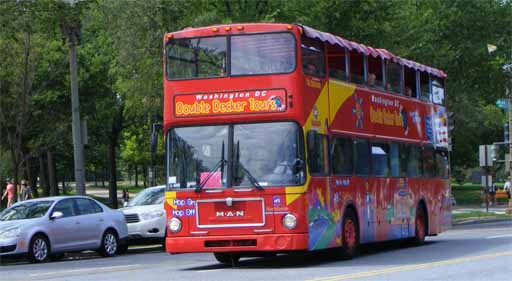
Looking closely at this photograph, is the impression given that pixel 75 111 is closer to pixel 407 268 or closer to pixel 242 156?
pixel 242 156

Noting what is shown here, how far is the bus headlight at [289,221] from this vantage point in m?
16.8

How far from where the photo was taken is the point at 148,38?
32531 mm

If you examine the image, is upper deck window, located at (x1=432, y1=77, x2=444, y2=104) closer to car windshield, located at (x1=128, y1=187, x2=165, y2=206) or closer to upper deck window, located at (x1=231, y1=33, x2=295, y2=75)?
car windshield, located at (x1=128, y1=187, x2=165, y2=206)

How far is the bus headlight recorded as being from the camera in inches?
659

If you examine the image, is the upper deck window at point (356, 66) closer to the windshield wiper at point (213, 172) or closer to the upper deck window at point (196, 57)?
the upper deck window at point (196, 57)

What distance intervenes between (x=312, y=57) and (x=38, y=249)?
803cm

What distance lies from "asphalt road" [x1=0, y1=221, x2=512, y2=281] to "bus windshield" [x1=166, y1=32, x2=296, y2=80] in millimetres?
3365

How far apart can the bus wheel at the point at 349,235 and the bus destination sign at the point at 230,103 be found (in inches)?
122

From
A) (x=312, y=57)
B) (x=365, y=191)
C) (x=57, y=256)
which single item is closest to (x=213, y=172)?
(x=312, y=57)

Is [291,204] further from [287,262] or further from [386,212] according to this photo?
[386,212]

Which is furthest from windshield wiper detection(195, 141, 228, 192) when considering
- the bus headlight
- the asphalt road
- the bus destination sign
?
the asphalt road

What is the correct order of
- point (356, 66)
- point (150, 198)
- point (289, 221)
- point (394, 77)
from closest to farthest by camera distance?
point (289, 221), point (356, 66), point (394, 77), point (150, 198)

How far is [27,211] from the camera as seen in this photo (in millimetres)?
22922

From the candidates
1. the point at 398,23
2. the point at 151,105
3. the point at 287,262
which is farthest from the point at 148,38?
the point at 287,262
